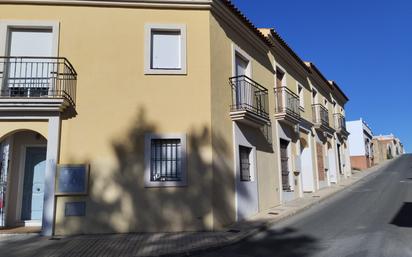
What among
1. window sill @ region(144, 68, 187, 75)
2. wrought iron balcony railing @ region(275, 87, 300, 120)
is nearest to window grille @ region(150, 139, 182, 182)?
window sill @ region(144, 68, 187, 75)

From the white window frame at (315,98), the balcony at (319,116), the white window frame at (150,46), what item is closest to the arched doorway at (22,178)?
the white window frame at (150,46)

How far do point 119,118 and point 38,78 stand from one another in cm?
237

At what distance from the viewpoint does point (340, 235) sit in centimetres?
867

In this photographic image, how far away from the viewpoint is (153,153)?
32.9ft

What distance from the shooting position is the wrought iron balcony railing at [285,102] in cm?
1505

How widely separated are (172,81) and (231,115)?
2120 mm

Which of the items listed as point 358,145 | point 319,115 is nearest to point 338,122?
point 319,115

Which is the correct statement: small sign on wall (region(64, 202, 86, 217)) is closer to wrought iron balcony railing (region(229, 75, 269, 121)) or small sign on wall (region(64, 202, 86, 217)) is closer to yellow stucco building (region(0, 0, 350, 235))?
yellow stucco building (region(0, 0, 350, 235))

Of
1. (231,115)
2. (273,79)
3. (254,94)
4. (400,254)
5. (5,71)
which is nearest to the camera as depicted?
(400,254)

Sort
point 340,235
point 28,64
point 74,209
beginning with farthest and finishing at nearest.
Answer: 1. point 28,64
2. point 74,209
3. point 340,235

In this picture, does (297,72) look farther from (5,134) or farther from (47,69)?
(5,134)

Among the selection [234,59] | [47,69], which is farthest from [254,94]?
[47,69]

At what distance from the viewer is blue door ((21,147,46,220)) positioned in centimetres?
1042

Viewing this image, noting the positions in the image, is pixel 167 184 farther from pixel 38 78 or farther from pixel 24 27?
pixel 24 27
